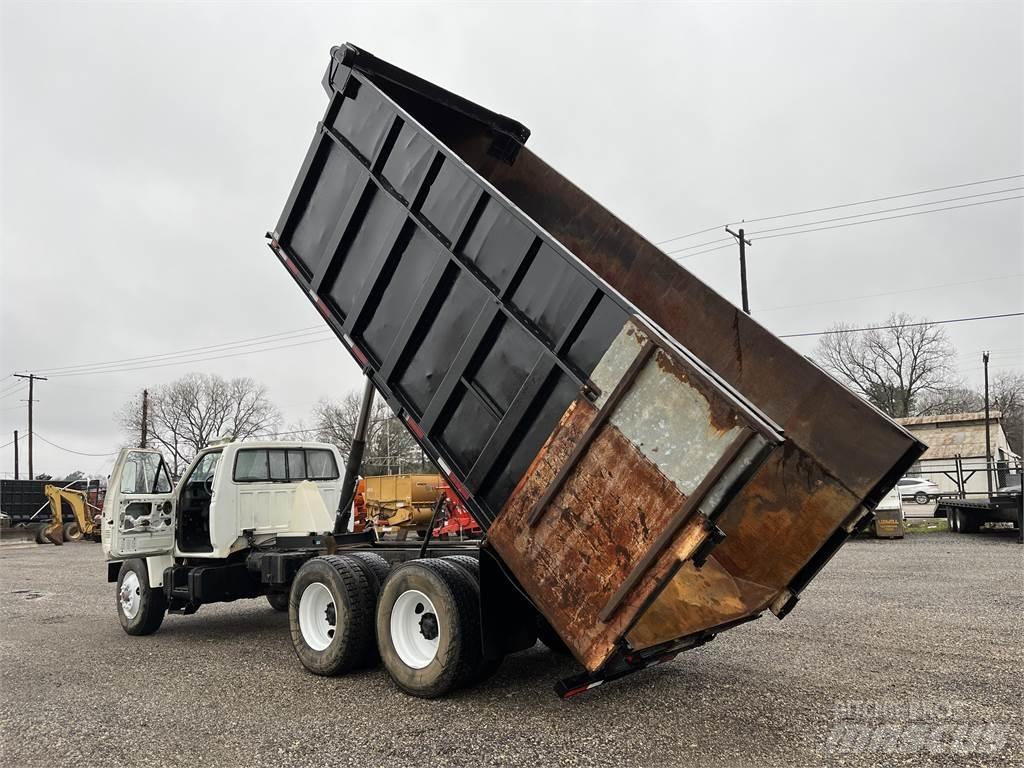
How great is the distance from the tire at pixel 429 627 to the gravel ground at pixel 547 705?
0.65ft

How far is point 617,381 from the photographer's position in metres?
4.22

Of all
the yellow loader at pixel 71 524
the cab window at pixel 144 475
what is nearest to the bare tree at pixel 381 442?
the yellow loader at pixel 71 524

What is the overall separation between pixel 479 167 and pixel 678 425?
13.9ft

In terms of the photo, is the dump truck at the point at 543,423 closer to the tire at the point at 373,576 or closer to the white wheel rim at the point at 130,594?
the tire at the point at 373,576

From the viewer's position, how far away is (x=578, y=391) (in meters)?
4.41

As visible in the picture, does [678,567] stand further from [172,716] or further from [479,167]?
[479,167]

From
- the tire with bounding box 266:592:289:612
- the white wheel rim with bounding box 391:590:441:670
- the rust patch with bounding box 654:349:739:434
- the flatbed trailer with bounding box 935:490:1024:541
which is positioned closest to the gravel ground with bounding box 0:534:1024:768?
the white wheel rim with bounding box 391:590:441:670

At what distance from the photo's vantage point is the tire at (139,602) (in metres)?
8.29

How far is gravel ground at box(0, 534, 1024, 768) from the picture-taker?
14.3 ft

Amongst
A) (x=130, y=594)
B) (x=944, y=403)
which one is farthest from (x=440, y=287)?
(x=944, y=403)

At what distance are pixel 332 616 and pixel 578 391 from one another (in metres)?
3.27

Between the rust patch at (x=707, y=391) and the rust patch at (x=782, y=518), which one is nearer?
the rust patch at (x=707, y=391)

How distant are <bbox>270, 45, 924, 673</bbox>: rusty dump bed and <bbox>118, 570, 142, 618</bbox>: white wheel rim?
174 inches

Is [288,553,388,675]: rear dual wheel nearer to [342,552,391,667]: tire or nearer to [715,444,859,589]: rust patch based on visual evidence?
[342,552,391,667]: tire
